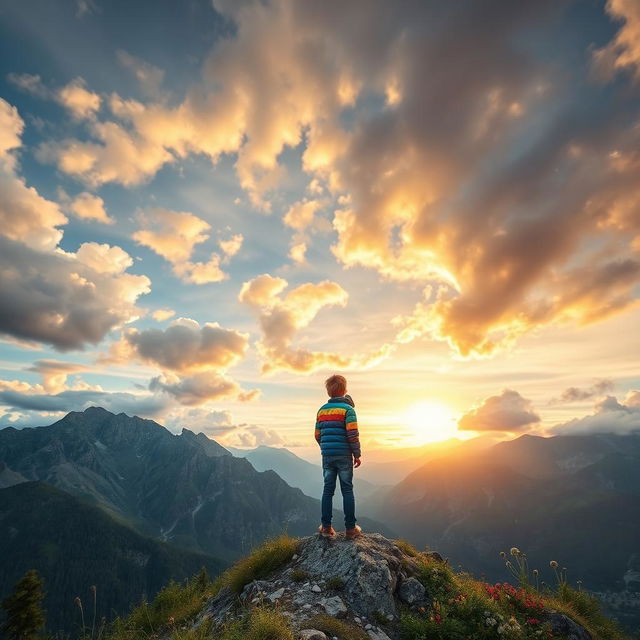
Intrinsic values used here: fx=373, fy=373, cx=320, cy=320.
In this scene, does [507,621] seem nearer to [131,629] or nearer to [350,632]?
[350,632]

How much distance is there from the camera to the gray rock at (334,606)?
321 inches

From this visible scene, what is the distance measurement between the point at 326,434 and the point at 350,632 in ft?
16.0

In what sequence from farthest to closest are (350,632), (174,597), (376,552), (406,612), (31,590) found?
(31,590), (174,597), (376,552), (406,612), (350,632)

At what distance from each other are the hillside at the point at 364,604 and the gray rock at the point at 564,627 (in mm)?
24

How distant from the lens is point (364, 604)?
8.80 metres

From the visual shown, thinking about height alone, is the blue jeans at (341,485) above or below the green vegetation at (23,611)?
above

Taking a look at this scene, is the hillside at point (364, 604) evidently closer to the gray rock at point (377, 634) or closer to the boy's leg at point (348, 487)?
the gray rock at point (377, 634)

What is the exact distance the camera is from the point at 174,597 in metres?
14.9

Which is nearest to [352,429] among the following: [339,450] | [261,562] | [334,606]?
[339,450]

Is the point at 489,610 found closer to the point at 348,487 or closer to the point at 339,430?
the point at 348,487

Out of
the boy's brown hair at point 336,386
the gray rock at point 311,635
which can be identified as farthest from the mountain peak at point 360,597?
the boy's brown hair at point 336,386

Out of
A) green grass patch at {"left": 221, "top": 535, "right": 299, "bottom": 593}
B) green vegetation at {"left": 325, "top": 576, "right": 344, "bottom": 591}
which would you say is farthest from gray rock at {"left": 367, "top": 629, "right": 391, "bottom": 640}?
green grass patch at {"left": 221, "top": 535, "right": 299, "bottom": 593}

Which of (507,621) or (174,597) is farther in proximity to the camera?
(174,597)

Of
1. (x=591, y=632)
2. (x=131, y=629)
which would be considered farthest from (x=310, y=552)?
(x=591, y=632)
